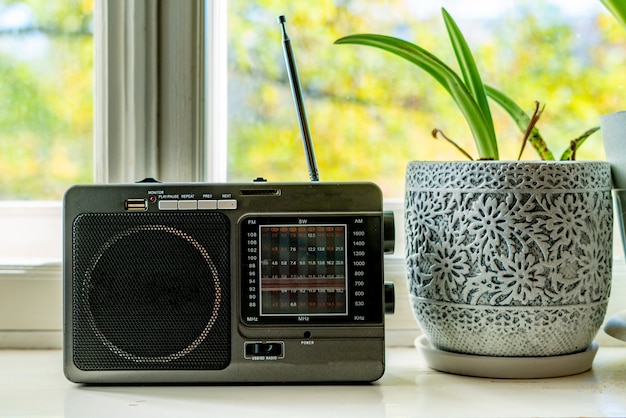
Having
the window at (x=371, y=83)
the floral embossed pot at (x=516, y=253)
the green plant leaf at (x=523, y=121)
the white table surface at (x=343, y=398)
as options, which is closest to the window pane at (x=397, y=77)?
the window at (x=371, y=83)

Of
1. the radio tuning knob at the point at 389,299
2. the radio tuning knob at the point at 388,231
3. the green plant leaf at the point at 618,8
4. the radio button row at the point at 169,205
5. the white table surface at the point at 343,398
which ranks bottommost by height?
the white table surface at the point at 343,398

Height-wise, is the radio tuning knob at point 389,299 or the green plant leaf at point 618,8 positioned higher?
the green plant leaf at point 618,8

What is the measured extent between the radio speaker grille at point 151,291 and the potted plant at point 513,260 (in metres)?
0.23

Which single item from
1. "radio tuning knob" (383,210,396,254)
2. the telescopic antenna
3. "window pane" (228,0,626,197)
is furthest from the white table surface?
"window pane" (228,0,626,197)

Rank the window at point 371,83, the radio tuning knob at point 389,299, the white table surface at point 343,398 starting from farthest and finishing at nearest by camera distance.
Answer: the window at point 371,83, the radio tuning knob at point 389,299, the white table surface at point 343,398

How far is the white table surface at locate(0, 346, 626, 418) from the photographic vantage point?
711 mm

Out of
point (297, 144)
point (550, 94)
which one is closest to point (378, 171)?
point (297, 144)

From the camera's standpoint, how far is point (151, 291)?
0.81 metres

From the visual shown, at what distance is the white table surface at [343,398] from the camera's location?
711 millimetres

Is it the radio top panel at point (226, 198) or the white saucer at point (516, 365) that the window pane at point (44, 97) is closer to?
the radio top panel at point (226, 198)

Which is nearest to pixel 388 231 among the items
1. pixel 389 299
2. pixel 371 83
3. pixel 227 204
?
pixel 389 299

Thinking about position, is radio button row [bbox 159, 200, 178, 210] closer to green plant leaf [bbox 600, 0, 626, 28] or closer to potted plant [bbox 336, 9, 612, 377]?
potted plant [bbox 336, 9, 612, 377]

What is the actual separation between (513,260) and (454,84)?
0.70 feet

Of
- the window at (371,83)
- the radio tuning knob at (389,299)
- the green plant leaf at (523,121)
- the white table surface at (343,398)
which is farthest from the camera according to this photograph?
the window at (371,83)
